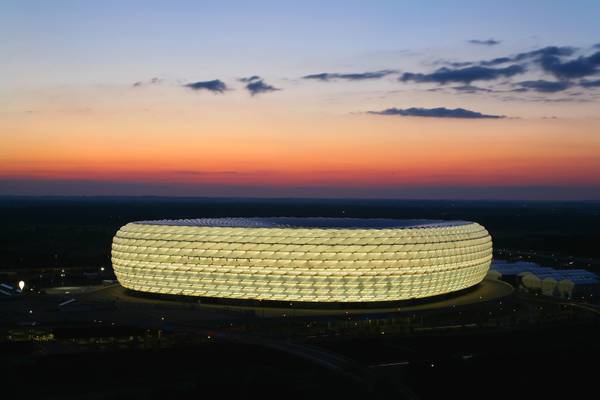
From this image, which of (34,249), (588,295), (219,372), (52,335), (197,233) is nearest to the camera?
(219,372)

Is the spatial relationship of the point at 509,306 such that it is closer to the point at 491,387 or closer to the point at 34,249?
the point at 491,387

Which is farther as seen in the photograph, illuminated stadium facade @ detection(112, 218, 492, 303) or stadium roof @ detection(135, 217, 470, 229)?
stadium roof @ detection(135, 217, 470, 229)

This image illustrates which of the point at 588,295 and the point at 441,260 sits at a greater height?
the point at 441,260

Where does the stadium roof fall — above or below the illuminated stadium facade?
above

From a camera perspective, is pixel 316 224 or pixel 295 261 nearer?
pixel 295 261

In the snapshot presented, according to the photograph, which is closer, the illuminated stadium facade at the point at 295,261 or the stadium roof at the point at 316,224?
the illuminated stadium facade at the point at 295,261

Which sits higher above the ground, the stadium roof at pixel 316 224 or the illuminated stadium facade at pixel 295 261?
the stadium roof at pixel 316 224

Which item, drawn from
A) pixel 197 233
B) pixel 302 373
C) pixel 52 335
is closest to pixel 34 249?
pixel 197 233

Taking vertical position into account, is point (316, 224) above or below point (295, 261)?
above
